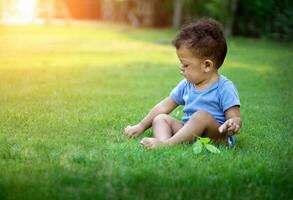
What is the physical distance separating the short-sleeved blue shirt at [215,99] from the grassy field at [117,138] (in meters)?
0.30

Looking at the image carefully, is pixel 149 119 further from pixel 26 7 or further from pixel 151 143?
pixel 26 7

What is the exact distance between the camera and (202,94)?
4129mm

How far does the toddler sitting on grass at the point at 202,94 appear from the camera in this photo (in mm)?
3925

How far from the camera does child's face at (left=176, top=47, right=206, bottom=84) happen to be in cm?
409

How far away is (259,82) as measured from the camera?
7625 millimetres

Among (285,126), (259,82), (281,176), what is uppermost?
(281,176)

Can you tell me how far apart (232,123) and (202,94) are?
0.40 metres

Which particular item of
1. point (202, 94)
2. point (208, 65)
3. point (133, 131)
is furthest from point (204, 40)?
point (133, 131)

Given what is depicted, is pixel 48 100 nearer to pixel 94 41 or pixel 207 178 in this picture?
pixel 207 178

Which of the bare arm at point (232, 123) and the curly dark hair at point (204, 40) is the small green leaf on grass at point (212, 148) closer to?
the bare arm at point (232, 123)

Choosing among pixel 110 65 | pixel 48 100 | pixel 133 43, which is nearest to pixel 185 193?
pixel 48 100

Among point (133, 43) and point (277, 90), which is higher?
point (277, 90)

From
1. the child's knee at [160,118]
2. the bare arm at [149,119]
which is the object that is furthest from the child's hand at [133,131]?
the child's knee at [160,118]

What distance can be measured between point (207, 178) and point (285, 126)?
185 centimetres
